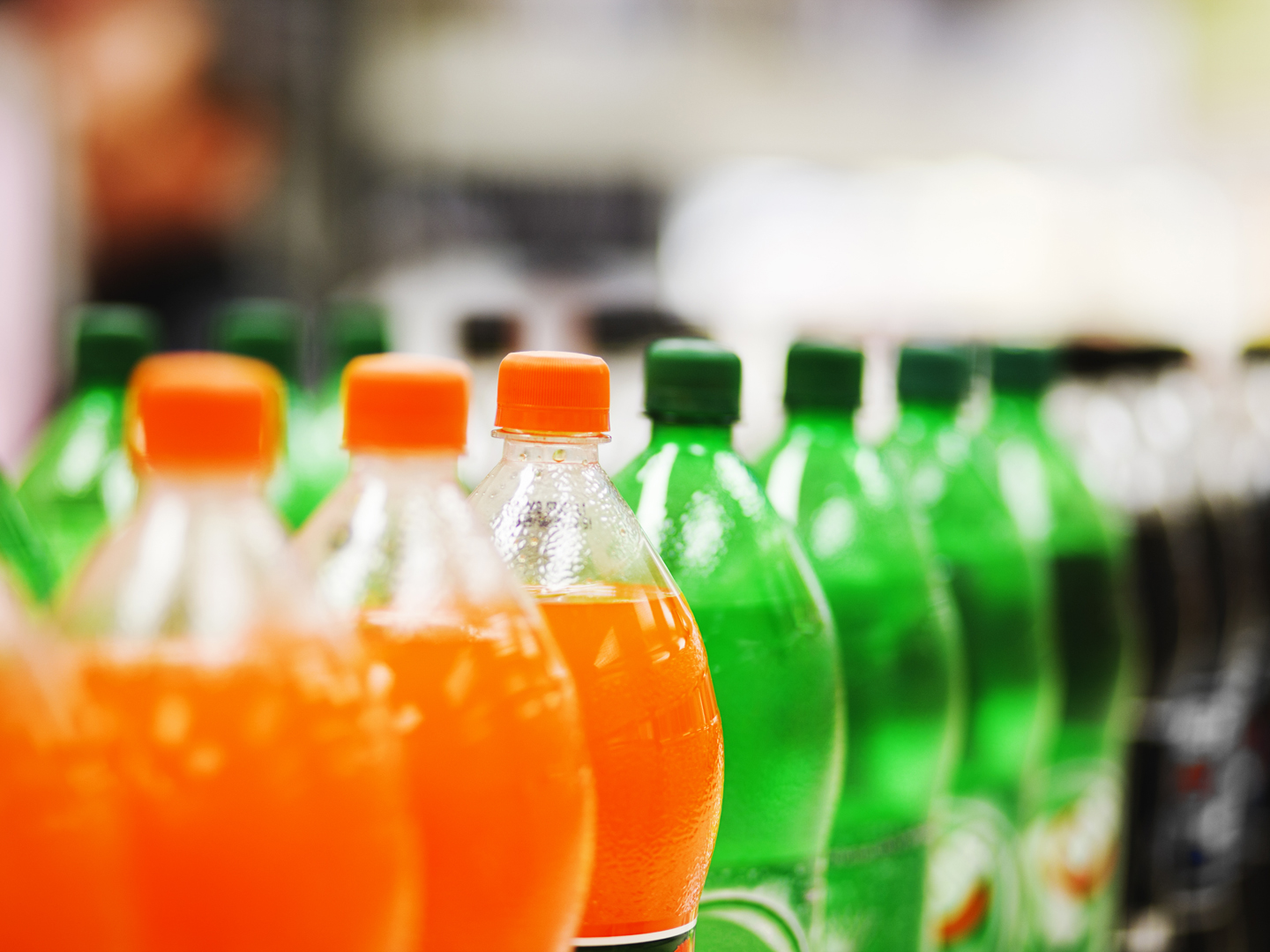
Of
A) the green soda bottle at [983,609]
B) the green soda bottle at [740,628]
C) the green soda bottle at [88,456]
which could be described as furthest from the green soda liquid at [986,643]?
the green soda bottle at [88,456]

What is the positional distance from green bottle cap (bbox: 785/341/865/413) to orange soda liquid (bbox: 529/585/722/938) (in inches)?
11.9

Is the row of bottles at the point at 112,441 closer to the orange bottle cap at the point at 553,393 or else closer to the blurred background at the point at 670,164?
the orange bottle cap at the point at 553,393

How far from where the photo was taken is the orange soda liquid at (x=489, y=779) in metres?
0.45

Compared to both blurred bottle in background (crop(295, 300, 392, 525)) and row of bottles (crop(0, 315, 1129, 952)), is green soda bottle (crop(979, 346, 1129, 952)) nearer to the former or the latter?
row of bottles (crop(0, 315, 1129, 952))

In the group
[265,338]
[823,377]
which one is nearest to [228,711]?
[823,377]

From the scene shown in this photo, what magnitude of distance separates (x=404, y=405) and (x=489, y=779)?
125 mm

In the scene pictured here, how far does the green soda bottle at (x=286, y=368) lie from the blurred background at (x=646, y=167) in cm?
129

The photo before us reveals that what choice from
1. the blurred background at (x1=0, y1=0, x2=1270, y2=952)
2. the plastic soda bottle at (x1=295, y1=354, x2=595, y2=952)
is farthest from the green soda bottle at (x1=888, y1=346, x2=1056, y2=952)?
the blurred background at (x1=0, y1=0, x2=1270, y2=952)

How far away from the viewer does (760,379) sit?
254 cm

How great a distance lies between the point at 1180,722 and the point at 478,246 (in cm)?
212

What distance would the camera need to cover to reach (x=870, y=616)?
844 mm

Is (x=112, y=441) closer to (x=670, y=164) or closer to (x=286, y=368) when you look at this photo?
(x=286, y=368)

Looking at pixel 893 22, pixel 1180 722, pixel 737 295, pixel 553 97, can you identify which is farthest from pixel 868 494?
pixel 893 22

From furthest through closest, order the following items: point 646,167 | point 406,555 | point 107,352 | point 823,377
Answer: point 646,167
point 107,352
point 823,377
point 406,555
